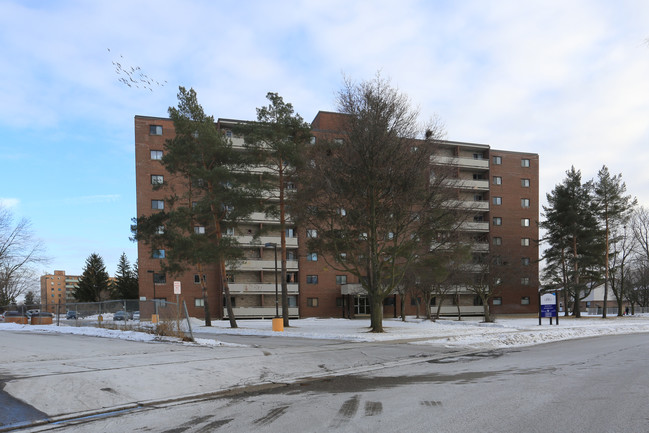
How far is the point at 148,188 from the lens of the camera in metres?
53.9

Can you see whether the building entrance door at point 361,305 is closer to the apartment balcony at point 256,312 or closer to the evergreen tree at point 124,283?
the apartment balcony at point 256,312

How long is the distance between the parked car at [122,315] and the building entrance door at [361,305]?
39.2 metres

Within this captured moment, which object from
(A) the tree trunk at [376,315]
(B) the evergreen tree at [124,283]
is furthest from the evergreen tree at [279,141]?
(B) the evergreen tree at [124,283]

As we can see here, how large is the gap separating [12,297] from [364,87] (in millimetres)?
66540

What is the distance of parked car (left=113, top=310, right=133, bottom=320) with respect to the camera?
75.4 feet

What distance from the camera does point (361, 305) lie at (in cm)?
6069

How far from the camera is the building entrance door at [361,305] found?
6028 centimetres

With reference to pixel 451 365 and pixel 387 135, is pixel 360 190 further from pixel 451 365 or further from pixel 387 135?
pixel 451 365

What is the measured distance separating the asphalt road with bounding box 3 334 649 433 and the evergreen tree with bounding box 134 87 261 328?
63.6ft

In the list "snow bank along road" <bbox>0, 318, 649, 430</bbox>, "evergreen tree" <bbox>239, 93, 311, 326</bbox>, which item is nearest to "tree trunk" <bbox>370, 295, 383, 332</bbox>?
Result: "snow bank along road" <bbox>0, 318, 649, 430</bbox>

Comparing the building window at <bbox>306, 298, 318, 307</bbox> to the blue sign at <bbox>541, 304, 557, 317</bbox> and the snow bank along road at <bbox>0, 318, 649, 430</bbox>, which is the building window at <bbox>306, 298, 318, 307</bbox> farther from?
the snow bank along road at <bbox>0, 318, 649, 430</bbox>

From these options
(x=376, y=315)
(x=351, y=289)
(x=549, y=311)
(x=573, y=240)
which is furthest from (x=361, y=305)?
(x=376, y=315)

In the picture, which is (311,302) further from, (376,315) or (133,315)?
(133,315)

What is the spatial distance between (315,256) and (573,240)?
29210mm
